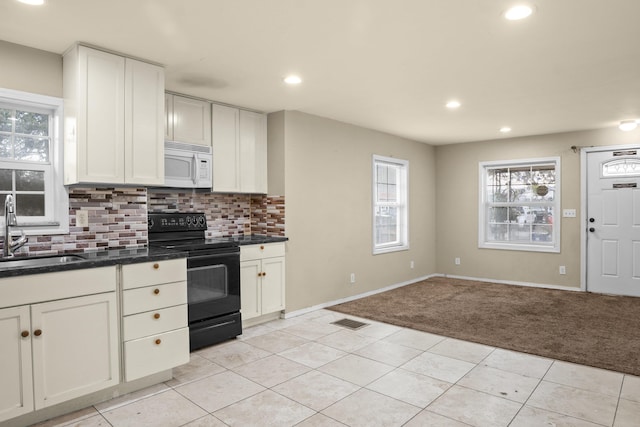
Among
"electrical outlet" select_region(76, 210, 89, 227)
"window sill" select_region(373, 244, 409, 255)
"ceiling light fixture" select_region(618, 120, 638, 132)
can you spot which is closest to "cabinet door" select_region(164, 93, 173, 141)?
"electrical outlet" select_region(76, 210, 89, 227)

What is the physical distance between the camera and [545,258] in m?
6.01

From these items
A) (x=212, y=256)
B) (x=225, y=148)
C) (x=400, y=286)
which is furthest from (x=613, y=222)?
(x=212, y=256)

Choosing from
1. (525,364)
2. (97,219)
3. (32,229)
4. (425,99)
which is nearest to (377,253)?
(425,99)

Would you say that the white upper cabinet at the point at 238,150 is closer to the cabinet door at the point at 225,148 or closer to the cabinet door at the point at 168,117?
the cabinet door at the point at 225,148

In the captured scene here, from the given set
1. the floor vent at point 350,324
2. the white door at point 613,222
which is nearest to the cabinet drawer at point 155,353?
the floor vent at point 350,324

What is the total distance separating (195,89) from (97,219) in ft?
4.71

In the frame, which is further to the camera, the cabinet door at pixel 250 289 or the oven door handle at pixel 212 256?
the cabinet door at pixel 250 289

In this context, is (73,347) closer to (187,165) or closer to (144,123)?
(144,123)

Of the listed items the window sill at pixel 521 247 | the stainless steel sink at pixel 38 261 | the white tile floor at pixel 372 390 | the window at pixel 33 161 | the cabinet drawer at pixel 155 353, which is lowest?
the white tile floor at pixel 372 390

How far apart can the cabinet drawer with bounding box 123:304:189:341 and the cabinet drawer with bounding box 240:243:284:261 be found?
3.54 ft

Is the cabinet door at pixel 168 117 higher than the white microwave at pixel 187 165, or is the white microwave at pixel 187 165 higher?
the cabinet door at pixel 168 117

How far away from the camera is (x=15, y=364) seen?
7.11 feet

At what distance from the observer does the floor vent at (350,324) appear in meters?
4.13

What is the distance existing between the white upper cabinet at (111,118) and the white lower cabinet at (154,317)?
0.74m
